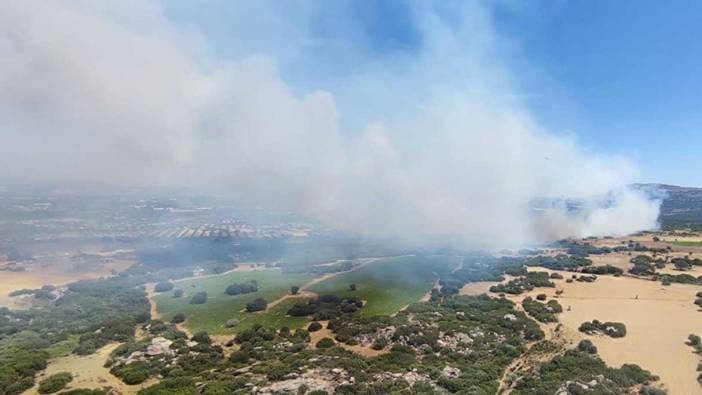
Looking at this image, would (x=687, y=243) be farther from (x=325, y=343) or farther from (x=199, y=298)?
(x=199, y=298)

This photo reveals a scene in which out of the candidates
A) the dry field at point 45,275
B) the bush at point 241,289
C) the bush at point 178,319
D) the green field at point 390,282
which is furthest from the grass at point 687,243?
the dry field at point 45,275

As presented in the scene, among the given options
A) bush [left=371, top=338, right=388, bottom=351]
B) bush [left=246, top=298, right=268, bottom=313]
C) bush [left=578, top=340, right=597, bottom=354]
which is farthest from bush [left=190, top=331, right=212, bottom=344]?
bush [left=578, top=340, right=597, bottom=354]

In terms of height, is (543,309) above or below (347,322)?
above

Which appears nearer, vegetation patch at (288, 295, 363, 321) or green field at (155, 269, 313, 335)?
green field at (155, 269, 313, 335)

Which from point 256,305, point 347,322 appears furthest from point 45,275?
point 347,322

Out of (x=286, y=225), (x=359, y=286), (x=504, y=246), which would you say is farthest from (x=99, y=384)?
(x=286, y=225)

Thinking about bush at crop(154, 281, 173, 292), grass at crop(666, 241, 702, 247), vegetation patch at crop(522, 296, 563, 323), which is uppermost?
grass at crop(666, 241, 702, 247)

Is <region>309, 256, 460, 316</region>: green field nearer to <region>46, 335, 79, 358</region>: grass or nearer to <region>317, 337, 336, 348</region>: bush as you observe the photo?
<region>317, 337, 336, 348</region>: bush
